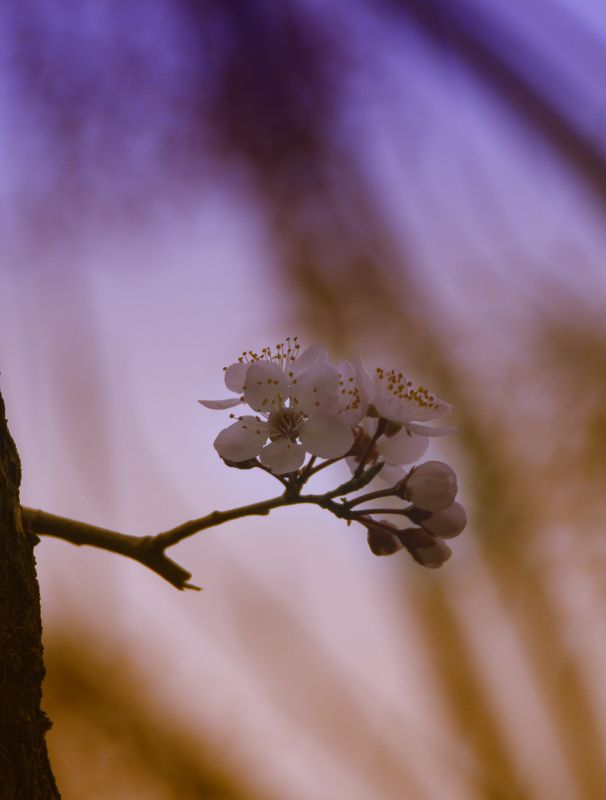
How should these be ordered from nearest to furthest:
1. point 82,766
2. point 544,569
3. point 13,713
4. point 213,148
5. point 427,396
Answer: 1. point 13,713
2. point 427,396
3. point 82,766
4. point 544,569
5. point 213,148

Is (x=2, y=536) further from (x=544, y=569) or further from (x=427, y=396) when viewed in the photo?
(x=544, y=569)

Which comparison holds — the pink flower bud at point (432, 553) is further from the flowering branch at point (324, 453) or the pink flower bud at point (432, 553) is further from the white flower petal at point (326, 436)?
the white flower petal at point (326, 436)

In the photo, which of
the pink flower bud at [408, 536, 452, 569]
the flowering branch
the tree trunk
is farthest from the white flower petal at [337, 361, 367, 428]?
the tree trunk

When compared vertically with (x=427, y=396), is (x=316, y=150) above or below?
above

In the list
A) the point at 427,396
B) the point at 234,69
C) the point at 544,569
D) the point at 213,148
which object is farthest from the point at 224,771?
the point at 234,69

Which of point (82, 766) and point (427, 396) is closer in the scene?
point (427, 396)

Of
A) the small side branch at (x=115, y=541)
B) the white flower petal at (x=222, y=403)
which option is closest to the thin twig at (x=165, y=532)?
the small side branch at (x=115, y=541)

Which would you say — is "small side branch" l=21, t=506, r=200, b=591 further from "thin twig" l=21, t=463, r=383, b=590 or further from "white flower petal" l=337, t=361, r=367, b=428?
"white flower petal" l=337, t=361, r=367, b=428
